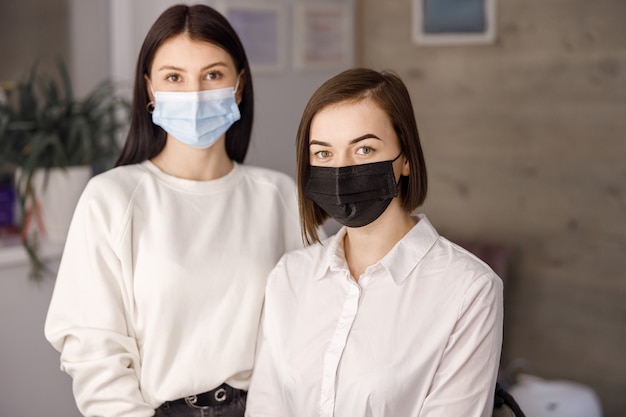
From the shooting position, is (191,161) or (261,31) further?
(261,31)

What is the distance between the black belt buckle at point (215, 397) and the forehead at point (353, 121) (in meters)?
0.58

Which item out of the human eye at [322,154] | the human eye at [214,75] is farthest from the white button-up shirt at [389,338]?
the human eye at [214,75]

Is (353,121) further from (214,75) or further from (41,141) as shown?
(41,141)

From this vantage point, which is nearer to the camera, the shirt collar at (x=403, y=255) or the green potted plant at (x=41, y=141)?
the shirt collar at (x=403, y=255)

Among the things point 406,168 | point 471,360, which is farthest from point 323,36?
point 471,360

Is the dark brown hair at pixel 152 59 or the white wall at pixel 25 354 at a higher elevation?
the dark brown hair at pixel 152 59

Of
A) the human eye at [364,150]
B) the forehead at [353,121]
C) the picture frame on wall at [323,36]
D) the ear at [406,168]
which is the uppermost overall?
the picture frame on wall at [323,36]

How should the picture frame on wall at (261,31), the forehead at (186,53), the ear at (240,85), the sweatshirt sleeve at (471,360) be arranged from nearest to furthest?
1. the sweatshirt sleeve at (471,360)
2. the forehead at (186,53)
3. the ear at (240,85)
4. the picture frame on wall at (261,31)

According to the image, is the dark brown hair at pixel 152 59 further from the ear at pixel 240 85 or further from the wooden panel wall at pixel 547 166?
the wooden panel wall at pixel 547 166

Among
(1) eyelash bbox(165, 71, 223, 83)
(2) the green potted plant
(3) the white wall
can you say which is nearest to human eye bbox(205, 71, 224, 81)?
(1) eyelash bbox(165, 71, 223, 83)

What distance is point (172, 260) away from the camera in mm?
1632

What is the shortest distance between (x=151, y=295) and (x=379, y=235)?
47cm

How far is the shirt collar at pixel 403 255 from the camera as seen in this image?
1.51 meters

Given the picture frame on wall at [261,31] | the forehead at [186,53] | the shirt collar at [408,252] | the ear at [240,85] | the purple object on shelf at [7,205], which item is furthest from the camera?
the picture frame on wall at [261,31]
